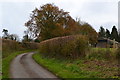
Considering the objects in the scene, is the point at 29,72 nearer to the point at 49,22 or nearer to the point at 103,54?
the point at 103,54

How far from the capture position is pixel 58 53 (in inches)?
882

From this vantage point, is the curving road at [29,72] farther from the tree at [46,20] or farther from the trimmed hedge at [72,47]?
the tree at [46,20]

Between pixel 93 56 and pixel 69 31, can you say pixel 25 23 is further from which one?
pixel 93 56

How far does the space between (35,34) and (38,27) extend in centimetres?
227

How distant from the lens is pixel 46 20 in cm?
5091

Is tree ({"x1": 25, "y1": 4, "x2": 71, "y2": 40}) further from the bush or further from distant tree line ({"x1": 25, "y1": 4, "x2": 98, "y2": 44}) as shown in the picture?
the bush

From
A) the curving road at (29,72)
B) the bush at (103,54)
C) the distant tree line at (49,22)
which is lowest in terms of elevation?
the curving road at (29,72)

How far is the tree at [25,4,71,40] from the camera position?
49969 mm

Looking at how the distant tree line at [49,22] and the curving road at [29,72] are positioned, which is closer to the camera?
the curving road at [29,72]

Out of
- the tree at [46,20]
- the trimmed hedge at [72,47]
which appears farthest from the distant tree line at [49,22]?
the trimmed hedge at [72,47]

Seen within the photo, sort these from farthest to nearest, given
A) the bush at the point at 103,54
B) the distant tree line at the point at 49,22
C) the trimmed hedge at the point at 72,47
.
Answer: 1. the distant tree line at the point at 49,22
2. the trimmed hedge at the point at 72,47
3. the bush at the point at 103,54

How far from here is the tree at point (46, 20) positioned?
164 ft

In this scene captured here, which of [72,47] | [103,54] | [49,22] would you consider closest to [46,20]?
[49,22]

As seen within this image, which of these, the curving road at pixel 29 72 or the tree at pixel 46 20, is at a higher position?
the tree at pixel 46 20
